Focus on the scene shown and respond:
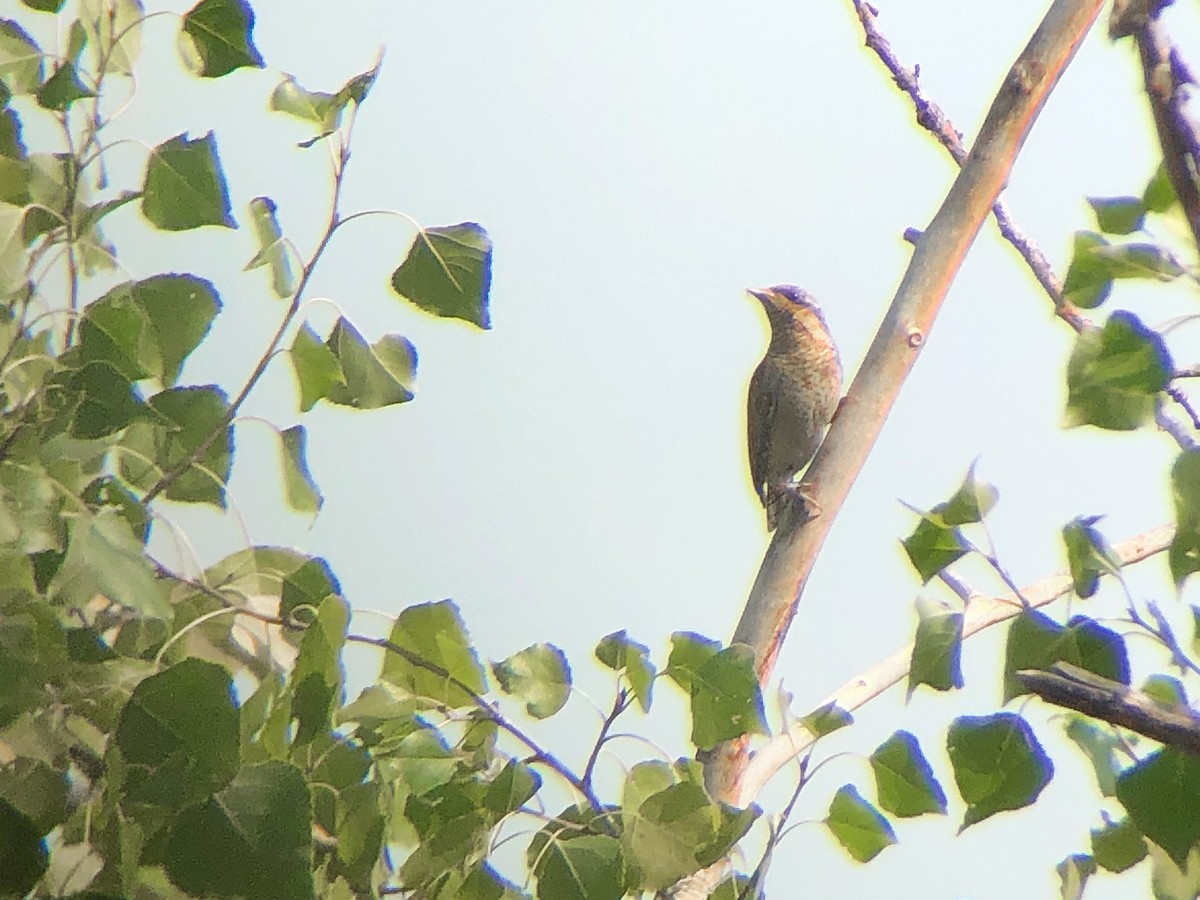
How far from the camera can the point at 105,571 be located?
1.68ft

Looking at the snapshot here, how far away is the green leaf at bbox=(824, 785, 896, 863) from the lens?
72 centimetres

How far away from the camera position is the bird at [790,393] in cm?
148

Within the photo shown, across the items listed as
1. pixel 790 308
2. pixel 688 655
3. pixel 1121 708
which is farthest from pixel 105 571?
pixel 790 308

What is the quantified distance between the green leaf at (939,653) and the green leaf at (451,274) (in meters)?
0.31

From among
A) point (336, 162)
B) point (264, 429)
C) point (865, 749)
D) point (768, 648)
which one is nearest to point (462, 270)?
point (336, 162)

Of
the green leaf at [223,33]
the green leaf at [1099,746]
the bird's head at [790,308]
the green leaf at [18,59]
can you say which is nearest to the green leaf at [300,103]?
the green leaf at [223,33]

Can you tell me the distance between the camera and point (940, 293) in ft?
3.08

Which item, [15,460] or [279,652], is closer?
→ [15,460]

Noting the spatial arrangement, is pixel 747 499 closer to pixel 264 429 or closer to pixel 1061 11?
pixel 264 429

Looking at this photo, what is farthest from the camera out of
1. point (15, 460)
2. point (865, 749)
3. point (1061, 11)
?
point (865, 749)

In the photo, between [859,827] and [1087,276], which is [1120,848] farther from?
[1087,276]

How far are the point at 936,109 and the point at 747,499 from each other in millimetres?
623

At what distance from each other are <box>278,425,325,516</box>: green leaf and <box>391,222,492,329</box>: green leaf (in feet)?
0.52

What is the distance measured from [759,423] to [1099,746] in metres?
0.83
